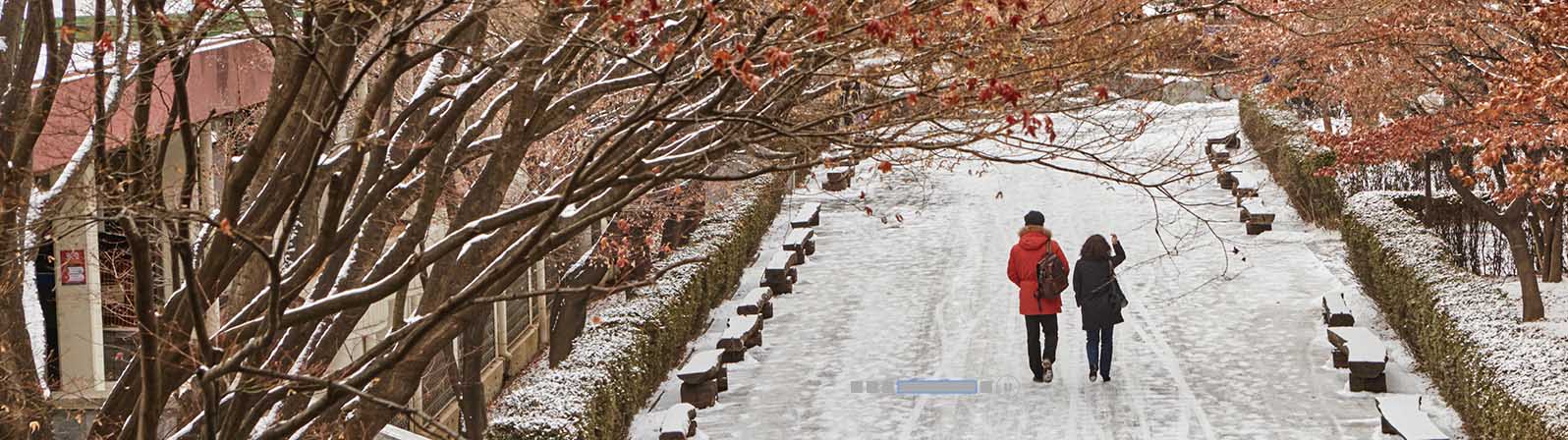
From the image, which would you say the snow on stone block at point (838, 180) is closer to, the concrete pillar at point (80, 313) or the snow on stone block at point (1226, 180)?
the snow on stone block at point (1226, 180)

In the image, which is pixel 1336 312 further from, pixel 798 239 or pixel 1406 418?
pixel 798 239

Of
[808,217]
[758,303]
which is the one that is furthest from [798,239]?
[758,303]

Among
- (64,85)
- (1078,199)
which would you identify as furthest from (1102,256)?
(1078,199)

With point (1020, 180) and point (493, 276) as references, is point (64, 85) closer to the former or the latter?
point (493, 276)

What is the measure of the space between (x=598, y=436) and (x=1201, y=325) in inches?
278

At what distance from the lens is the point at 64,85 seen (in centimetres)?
1001

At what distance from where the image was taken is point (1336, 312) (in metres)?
16.2

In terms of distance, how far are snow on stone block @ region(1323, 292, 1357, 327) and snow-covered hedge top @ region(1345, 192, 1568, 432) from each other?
0.61 m

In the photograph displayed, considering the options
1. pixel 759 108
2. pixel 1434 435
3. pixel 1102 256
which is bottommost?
pixel 1434 435

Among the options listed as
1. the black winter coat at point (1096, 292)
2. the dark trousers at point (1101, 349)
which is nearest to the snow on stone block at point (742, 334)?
the dark trousers at point (1101, 349)

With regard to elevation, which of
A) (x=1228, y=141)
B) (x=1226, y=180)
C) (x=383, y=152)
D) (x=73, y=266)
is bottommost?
(x=73, y=266)

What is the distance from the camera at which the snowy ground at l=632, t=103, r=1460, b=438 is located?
544 inches

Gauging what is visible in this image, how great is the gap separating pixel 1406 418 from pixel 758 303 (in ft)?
22.1

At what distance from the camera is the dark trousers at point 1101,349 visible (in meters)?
14.4
